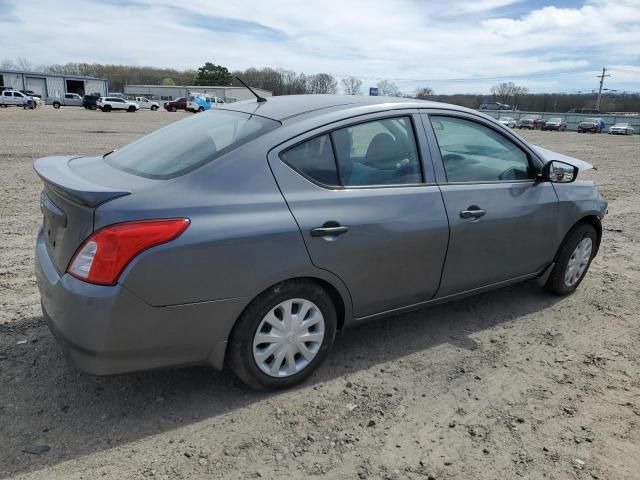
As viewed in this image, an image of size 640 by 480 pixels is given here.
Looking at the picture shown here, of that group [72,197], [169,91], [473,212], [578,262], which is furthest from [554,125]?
[169,91]

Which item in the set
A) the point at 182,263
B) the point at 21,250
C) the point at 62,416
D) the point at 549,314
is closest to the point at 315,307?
the point at 182,263

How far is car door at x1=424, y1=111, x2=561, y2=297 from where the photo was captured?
3.50 metres

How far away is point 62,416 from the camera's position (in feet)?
8.86

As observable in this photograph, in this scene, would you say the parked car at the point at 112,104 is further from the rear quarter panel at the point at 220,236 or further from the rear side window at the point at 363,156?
the rear quarter panel at the point at 220,236

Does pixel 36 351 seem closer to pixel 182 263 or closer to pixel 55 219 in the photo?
pixel 55 219

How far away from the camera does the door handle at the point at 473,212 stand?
11.4 feet

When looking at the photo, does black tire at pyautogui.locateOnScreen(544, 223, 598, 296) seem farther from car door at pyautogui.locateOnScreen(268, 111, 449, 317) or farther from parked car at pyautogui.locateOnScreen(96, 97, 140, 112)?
parked car at pyautogui.locateOnScreen(96, 97, 140, 112)

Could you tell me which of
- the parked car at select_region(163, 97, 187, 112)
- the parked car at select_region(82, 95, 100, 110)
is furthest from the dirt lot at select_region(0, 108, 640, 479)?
the parked car at select_region(163, 97, 187, 112)

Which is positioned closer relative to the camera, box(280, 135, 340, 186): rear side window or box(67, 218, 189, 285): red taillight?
box(67, 218, 189, 285): red taillight

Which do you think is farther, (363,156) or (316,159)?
(363,156)

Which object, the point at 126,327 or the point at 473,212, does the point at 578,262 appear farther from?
the point at 126,327

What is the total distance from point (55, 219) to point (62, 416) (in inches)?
→ 40.7

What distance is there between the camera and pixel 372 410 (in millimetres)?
2891

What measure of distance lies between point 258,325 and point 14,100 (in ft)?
191
